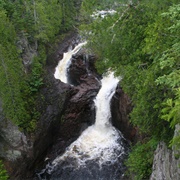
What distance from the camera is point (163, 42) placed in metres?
7.85

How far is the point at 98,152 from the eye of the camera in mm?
19469

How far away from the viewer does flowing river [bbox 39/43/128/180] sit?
17812 millimetres

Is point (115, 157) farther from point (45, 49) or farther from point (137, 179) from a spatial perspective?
point (45, 49)

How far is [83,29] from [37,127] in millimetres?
11156

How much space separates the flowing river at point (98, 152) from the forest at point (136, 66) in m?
4.26

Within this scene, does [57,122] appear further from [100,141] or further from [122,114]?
[122,114]

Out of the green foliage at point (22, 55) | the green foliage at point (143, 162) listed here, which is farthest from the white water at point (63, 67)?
the green foliage at point (143, 162)

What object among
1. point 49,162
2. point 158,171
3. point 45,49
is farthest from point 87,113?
point 158,171

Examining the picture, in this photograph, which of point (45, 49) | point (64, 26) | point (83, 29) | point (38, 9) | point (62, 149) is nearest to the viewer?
point (83, 29)

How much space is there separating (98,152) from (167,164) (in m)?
12.3

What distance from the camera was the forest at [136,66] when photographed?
23.1 ft

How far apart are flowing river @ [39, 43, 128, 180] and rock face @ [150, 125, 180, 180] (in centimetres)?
915

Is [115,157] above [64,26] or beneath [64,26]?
beneath

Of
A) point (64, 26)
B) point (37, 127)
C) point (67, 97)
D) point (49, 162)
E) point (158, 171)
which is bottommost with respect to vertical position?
point (158, 171)
